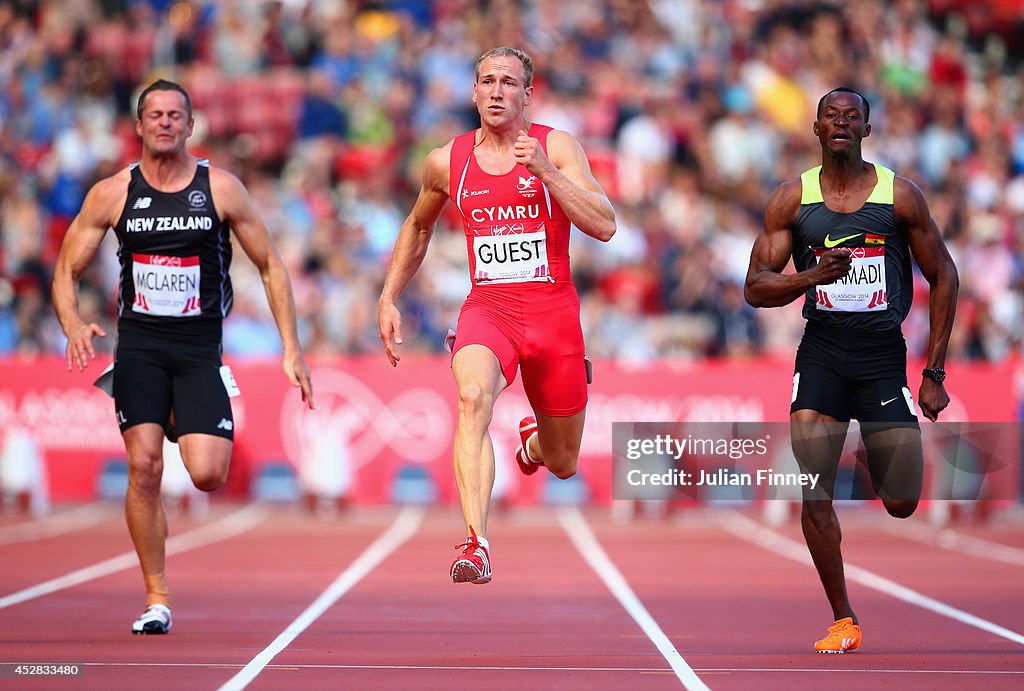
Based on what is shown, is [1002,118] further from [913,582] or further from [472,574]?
[472,574]

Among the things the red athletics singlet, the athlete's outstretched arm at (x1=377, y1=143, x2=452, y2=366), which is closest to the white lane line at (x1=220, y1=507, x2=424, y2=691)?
the athlete's outstretched arm at (x1=377, y1=143, x2=452, y2=366)

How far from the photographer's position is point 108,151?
69.6 ft

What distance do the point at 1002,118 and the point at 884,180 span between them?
16.1 meters

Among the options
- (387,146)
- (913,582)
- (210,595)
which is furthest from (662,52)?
(210,595)

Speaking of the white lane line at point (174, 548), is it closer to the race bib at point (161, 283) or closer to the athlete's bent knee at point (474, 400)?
the race bib at point (161, 283)

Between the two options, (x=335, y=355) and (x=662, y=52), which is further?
(x=662, y=52)

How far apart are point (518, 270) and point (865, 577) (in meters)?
5.26

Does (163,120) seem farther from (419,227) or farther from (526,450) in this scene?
(526,450)

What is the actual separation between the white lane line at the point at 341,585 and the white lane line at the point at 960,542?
4.87 m

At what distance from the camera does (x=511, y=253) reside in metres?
7.91

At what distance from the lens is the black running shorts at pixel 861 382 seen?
314 inches

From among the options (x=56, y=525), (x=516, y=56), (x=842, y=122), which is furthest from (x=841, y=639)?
(x=56, y=525)

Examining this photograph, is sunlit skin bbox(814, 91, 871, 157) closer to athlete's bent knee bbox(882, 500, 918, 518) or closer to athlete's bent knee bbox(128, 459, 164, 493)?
athlete's bent knee bbox(882, 500, 918, 518)

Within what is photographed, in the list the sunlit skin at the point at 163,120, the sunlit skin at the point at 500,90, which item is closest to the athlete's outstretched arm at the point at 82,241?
the sunlit skin at the point at 163,120
